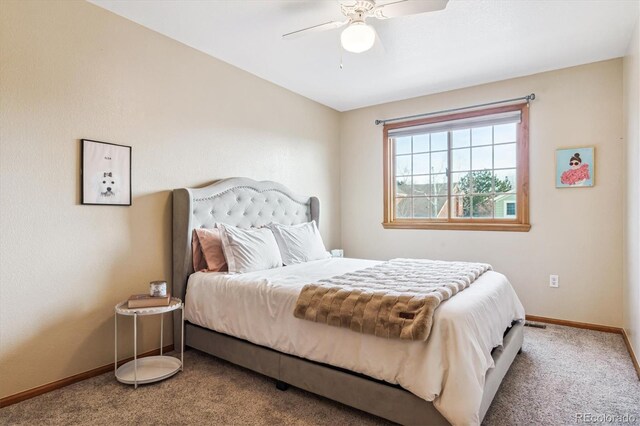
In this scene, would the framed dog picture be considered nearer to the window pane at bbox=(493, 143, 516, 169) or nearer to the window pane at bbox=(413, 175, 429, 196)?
the window pane at bbox=(413, 175, 429, 196)

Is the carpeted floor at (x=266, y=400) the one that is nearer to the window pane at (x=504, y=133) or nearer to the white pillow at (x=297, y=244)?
the white pillow at (x=297, y=244)

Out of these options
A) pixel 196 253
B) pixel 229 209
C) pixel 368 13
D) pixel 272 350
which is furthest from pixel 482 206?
pixel 196 253

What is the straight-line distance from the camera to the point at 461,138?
4.15 meters

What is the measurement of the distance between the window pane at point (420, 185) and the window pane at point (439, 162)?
0.47ft

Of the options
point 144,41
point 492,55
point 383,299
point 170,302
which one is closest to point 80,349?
point 170,302

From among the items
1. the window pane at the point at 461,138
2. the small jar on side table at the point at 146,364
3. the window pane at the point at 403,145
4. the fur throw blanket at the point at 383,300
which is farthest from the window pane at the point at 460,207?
the small jar on side table at the point at 146,364

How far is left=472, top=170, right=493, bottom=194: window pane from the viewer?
3.98m

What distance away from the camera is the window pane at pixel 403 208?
454 cm

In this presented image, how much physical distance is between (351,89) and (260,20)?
1.68 m

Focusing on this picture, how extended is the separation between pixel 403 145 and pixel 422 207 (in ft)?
2.74

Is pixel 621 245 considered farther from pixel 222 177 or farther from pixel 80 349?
pixel 80 349

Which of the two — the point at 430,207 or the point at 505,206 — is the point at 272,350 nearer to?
the point at 430,207

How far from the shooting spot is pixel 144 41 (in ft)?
8.96

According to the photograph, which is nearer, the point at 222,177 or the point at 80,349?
the point at 80,349
